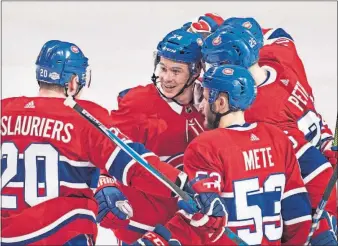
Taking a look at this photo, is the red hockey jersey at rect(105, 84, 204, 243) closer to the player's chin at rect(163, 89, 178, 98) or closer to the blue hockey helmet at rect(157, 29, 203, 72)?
the player's chin at rect(163, 89, 178, 98)

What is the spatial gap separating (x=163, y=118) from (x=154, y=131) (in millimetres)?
70

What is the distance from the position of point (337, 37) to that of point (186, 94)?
13.0 ft

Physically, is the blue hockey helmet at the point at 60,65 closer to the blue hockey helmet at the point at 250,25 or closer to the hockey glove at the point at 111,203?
the hockey glove at the point at 111,203

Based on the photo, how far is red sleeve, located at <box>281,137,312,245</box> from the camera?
4559mm

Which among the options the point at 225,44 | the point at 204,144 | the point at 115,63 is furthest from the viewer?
the point at 115,63

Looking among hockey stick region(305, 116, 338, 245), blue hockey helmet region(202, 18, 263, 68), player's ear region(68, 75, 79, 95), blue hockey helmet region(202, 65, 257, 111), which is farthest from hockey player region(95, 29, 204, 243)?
hockey stick region(305, 116, 338, 245)

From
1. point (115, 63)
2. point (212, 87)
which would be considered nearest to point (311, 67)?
point (115, 63)

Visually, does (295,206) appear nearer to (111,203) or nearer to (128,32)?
(111,203)

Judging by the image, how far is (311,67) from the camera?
8109 millimetres

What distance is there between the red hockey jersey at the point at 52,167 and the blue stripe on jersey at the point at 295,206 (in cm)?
A: 52

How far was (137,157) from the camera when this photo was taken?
4.37 m

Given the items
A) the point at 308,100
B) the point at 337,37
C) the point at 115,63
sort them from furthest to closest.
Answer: the point at 337,37
the point at 115,63
the point at 308,100

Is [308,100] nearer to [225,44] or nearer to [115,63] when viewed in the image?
[225,44]

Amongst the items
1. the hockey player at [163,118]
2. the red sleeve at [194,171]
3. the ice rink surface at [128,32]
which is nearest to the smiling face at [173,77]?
the hockey player at [163,118]
